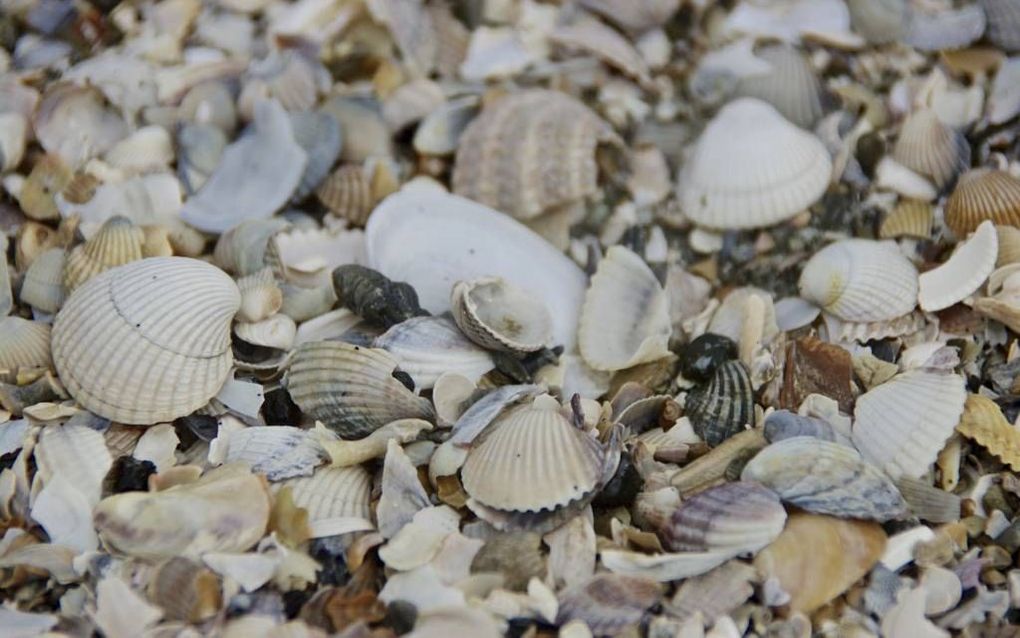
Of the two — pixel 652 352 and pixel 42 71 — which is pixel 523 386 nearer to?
pixel 652 352

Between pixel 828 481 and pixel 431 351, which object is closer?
pixel 828 481

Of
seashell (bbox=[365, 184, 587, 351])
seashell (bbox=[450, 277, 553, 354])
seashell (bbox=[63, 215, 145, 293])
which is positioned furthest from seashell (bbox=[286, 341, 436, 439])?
seashell (bbox=[63, 215, 145, 293])

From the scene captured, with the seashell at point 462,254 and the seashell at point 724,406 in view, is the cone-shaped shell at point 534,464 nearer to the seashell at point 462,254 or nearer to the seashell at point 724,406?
the seashell at point 724,406

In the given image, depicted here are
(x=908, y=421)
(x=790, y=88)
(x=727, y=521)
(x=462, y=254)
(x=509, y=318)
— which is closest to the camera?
(x=727, y=521)

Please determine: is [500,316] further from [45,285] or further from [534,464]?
[45,285]

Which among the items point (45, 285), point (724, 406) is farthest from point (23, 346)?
point (724, 406)

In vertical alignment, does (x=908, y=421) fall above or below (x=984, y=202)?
below

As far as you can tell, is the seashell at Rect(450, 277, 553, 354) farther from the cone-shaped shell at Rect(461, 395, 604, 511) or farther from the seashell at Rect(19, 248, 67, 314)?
the seashell at Rect(19, 248, 67, 314)
